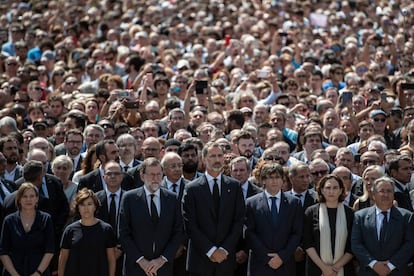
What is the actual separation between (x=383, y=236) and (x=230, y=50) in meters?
10.6

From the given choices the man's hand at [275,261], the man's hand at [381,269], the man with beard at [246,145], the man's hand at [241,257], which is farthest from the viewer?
the man with beard at [246,145]

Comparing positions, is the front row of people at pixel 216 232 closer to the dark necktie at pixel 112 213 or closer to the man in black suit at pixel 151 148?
the dark necktie at pixel 112 213

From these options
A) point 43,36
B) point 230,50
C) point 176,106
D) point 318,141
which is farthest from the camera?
point 43,36

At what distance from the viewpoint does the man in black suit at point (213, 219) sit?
1288 centimetres

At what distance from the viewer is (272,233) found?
42.3 feet

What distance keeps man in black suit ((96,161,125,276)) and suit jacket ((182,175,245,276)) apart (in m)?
0.87

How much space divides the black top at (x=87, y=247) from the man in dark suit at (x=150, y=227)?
0.66 feet

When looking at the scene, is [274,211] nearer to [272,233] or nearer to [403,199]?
[272,233]

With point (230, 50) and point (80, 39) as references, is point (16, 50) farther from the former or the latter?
point (230, 50)

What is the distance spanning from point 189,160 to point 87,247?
1.90 meters

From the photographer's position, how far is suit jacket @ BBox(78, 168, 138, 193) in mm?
13703

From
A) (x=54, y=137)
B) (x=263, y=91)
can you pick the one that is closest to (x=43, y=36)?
(x=263, y=91)

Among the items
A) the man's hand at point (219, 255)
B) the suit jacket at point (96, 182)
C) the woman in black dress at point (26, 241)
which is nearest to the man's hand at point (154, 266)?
the man's hand at point (219, 255)

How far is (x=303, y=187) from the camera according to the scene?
1358 cm
